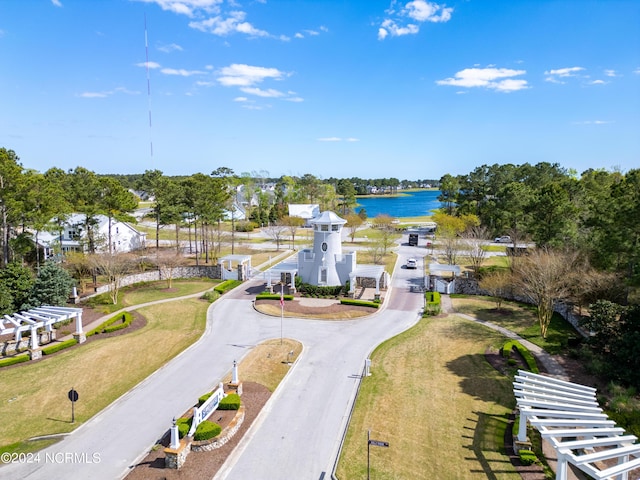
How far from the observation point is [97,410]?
18656mm

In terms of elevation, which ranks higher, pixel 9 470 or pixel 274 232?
pixel 274 232

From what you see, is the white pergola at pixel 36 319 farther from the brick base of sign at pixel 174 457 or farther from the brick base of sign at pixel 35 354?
the brick base of sign at pixel 174 457

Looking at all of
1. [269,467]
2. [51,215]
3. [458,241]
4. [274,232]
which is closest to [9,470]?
[269,467]

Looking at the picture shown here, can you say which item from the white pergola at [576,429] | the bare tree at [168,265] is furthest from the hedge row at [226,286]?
the white pergola at [576,429]

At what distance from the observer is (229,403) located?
1766 cm

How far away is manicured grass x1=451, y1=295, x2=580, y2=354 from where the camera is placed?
1041 inches

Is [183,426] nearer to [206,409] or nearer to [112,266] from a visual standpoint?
[206,409]

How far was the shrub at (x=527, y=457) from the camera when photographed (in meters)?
14.6

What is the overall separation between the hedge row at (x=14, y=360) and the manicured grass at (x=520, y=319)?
30606 mm

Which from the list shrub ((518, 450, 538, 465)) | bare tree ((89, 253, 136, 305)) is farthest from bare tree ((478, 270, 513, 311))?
bare tree ((89, 253, 136, 305))

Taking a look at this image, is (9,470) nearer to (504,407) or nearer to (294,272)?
(504,407)

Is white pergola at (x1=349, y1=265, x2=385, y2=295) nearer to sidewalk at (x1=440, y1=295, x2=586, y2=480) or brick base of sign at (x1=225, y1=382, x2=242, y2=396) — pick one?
sidewalk at (x1=440, y1=295, x2=586, y2=480)

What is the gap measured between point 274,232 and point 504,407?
5202cm

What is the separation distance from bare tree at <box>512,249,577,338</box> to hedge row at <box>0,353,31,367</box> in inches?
1274
